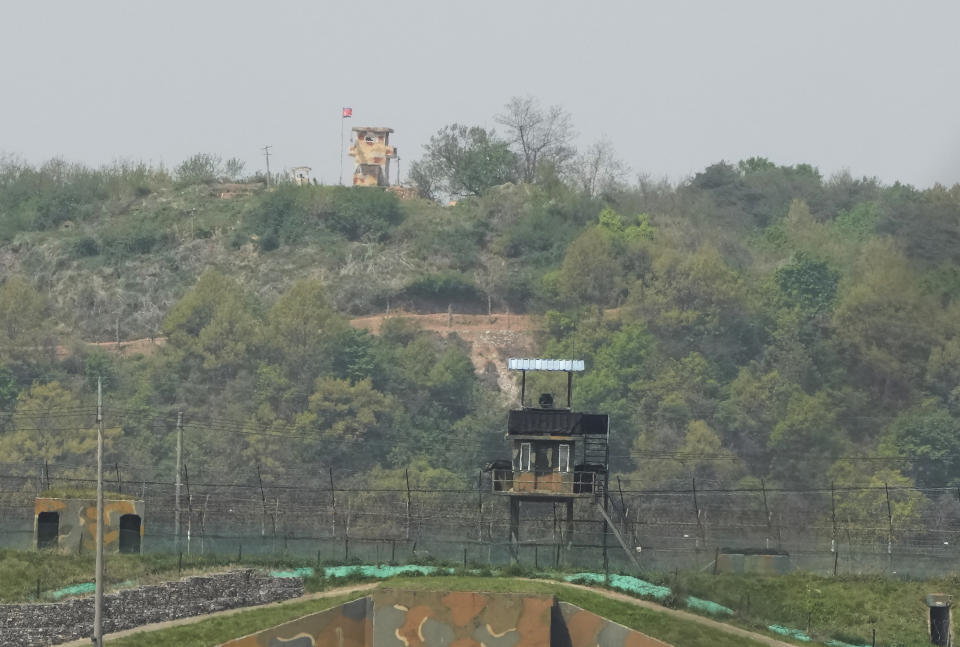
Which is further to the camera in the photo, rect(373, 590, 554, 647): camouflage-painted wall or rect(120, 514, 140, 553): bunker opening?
rect(120, 514, 140, 553): bunker opening

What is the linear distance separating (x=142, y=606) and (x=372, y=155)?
117m

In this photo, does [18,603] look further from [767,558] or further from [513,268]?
[513,268]

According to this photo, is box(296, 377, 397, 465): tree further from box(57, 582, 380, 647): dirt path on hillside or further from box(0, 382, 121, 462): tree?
box(57, 582, 380, 647): dirt path on hillside

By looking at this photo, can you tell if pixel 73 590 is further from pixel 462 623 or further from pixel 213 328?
pixel 213 328

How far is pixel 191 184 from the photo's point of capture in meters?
189

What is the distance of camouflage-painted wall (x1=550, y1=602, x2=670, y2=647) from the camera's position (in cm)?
7375

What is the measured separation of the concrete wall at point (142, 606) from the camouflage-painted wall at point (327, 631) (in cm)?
396

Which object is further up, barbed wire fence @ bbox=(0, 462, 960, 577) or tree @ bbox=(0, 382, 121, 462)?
tree @ bbox=(0, 382, 121, 462)

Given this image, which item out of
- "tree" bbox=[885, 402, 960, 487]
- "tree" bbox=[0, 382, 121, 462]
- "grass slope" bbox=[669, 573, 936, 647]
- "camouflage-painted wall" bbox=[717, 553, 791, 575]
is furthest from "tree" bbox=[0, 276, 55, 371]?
"grass slope" bbox=[669, 573, 936, 647]

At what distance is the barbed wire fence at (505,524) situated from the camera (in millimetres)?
93500

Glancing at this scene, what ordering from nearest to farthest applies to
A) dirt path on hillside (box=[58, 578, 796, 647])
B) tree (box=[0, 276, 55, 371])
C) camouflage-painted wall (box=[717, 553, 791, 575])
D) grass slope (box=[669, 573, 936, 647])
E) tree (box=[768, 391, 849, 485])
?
1. dirt path on hillside (box=[58, 578, 796, 647])
2. grass slope (box=[669, 573, 936, 647])
3. camouflage-painted wall (box=[717, 553, 791, 575])
4. tree (box=[768, 391, 849, 485])
5. tree (box=[0, 276, 55, 371])

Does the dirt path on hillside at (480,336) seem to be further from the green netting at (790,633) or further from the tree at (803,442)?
the green netting at (790,633)

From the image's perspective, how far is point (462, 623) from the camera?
7506 centimetres

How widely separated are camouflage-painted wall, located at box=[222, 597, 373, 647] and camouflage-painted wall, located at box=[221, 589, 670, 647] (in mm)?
33
